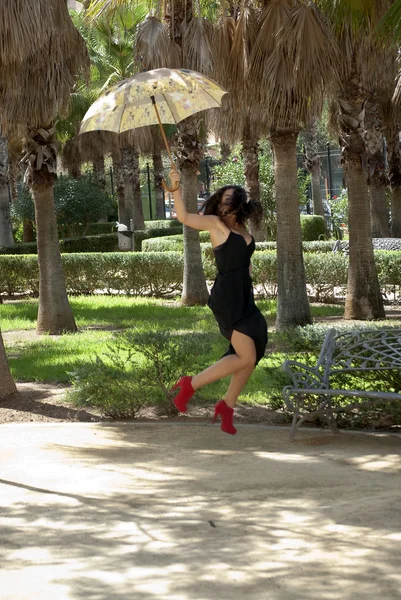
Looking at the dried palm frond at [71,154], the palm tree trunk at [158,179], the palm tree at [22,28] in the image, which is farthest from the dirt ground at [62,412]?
the palm tree trunk at [158,179]

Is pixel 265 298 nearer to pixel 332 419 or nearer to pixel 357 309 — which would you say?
pixel 357 309

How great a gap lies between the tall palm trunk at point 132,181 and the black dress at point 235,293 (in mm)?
28664

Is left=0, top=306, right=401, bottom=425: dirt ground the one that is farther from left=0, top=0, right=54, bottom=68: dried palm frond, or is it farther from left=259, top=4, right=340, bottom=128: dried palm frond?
left=259, top=4, right=340, bottom=128: dried palm frond

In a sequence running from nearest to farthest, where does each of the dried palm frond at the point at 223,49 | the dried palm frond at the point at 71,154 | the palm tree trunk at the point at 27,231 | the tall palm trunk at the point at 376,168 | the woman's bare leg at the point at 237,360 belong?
the woman's bare leg at the point at 237,360, the dried palm frond at the point at 223,49, the tall palm trunk at the point at 376,168, the palm tree trunk at the point at 27,231, the dried palm frond at the point at 71,154

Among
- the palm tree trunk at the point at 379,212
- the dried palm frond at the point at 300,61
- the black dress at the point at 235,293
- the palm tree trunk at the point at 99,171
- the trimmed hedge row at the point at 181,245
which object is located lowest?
the black dress at the point at 235,293

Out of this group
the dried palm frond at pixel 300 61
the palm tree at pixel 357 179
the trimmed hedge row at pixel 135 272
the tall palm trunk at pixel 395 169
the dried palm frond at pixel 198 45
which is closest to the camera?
the dried palm frond at pixel 300 61

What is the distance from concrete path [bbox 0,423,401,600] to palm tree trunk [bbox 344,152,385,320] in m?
6.65

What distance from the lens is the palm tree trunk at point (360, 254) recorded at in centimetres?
1277

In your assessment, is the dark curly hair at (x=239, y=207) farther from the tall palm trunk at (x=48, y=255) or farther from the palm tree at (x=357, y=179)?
the tall palm trunk at (x=48, y=255)

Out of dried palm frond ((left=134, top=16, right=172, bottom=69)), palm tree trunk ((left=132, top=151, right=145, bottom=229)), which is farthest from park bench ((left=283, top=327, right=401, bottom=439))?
palm tree trunk ((left=132, top=151, right=145, bottom=229))

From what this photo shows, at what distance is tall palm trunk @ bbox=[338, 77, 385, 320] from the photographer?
503 inches

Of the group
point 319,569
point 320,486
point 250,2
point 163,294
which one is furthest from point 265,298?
point 319,569

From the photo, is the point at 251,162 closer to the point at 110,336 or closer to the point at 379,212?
the point at 379,212

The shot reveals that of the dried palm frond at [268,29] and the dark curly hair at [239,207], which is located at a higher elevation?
the dried palm frond at [268,29]
